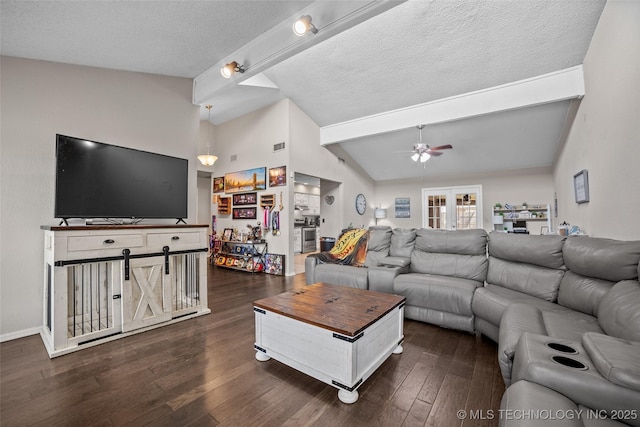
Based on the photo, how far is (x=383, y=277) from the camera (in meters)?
3.12

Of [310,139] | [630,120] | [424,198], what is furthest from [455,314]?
[424,198]

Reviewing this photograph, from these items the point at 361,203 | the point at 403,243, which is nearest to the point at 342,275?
the point at 403,243

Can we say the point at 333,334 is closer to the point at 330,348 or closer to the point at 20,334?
the point at 330,348

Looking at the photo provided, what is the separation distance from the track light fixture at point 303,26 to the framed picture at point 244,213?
161 inches

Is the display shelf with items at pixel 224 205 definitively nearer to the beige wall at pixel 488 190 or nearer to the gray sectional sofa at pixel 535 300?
the gray sectional sofa at pixel 535 300

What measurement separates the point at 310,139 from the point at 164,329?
4746 millimetres

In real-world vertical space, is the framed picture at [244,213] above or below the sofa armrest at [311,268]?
above

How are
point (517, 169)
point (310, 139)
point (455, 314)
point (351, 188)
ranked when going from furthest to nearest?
point (351, 188)
point (517, 169)
point (310, 139)
point (455, 314)

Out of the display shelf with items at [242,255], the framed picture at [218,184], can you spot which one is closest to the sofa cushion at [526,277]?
the display shelf with items at [242,255]

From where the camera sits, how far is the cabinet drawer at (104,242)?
2.27 m

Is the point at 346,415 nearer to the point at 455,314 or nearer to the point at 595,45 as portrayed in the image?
the point at 455,314

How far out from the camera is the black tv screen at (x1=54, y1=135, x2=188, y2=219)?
2359mm

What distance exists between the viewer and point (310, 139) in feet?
20.4

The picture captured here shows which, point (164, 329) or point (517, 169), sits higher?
point (517, 169)
